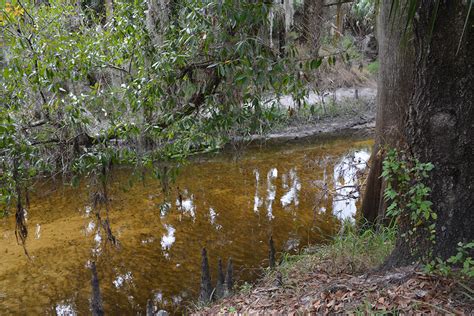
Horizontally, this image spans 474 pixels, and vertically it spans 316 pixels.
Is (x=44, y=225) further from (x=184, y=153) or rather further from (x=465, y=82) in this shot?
(x=465, y=82)

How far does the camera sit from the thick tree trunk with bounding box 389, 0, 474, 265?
99.7 inches

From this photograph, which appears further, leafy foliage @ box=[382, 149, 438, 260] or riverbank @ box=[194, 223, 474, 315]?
leafy foliage @ box=[382, 149, 438, 260]

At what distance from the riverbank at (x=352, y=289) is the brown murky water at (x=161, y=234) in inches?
46.4

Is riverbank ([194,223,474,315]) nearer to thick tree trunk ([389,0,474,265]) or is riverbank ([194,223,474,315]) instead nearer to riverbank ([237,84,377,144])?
thick tree trunk ([389,0,474,265])

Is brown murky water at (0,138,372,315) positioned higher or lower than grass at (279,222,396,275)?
lower

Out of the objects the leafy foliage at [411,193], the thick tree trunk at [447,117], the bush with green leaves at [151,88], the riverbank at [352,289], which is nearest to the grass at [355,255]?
the riverbank at [352,289]

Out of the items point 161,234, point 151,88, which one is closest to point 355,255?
point 151,88

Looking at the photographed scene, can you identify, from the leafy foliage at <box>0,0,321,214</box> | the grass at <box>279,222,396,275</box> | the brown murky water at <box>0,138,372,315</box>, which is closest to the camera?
the leafy foliage at <box>0,0,321,214</box>

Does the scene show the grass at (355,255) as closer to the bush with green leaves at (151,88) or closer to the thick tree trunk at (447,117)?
the thick tree trunk at (447,117)

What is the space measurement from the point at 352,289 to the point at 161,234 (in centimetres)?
418

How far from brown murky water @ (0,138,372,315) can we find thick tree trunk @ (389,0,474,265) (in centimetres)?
295

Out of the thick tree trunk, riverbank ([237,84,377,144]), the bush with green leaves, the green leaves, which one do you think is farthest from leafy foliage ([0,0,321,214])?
riverbank ([237,84,377,144])

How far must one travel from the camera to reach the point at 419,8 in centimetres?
263

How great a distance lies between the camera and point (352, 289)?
291cm
